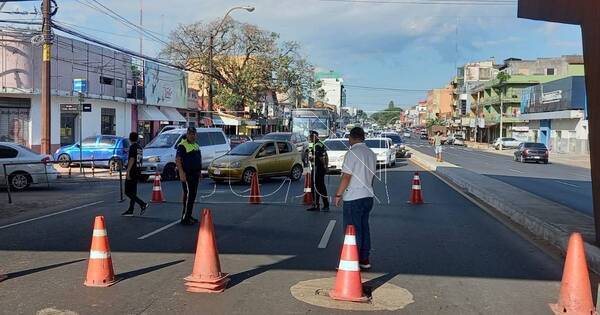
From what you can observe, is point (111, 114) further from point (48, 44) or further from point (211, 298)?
point (211, 298)

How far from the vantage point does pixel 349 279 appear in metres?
6.14

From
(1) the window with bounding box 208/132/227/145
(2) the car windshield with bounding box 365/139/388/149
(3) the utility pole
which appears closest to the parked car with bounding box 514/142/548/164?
(2) the car windshield with bounding box 365/139/388/149

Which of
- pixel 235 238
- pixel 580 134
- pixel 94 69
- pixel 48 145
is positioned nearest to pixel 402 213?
pixel 235 238

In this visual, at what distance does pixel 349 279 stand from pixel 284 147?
15.5m

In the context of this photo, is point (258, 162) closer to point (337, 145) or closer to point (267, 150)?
point (267, 150)

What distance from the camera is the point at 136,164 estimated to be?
12422mm

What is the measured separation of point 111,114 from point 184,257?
31436 mm

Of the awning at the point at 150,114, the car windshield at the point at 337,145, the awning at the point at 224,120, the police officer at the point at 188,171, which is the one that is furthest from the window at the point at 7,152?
the awning at the point at 224,120

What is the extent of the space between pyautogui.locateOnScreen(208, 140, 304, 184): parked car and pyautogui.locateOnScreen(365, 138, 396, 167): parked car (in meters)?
7.71

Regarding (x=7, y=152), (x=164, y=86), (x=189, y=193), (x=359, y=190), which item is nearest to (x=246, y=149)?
(x=7, y=152)

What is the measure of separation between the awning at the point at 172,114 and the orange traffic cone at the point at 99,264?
39.3m

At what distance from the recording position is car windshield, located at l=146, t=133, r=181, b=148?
873 inches

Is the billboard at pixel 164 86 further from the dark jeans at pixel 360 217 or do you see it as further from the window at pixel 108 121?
the dark jeans at pixel 360 217

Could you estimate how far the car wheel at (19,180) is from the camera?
57.8 ft
